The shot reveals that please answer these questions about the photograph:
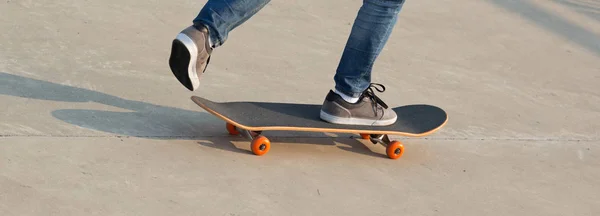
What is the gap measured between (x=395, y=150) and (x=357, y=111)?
0.76ft

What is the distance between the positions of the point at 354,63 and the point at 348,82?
4.2 inches

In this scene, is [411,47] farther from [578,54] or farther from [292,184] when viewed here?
[292,184]

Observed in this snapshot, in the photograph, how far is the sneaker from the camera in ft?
11.6

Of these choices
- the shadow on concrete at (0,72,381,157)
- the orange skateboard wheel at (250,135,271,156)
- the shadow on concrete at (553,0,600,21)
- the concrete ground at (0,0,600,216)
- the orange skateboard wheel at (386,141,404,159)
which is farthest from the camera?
the shadow on concrete at (553,0,600,21)

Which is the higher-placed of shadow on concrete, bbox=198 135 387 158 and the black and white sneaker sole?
the black and white sneaker sole

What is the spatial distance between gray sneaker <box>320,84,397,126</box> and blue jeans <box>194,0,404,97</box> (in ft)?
0.16

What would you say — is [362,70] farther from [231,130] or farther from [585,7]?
[585,7]

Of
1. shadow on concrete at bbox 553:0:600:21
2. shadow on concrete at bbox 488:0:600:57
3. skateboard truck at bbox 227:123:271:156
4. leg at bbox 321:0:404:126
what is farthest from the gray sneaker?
shadow on concrete at bbox 553:0:600:21

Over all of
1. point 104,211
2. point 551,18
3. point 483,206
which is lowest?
point 551,18

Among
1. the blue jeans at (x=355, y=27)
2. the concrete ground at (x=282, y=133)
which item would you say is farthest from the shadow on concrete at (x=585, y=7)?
the blue jeans at (x=355, y=27)

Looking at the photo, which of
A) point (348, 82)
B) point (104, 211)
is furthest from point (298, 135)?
point (104, 211)

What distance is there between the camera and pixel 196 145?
12.4 feet

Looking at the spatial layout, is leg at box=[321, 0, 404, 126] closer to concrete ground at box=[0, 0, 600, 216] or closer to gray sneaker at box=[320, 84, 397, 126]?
gray sneaker at box=[320, 84, 397, 126]

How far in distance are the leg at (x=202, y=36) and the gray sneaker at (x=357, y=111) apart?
563 millimetres
